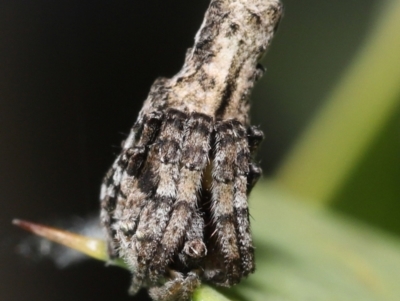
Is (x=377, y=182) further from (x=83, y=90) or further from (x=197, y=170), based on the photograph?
(x=83, y=90)

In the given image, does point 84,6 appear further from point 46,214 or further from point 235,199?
point 235,199

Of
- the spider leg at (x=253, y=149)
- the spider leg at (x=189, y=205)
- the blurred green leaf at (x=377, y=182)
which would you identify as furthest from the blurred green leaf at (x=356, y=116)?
the spider leg at (x=189, y=205)

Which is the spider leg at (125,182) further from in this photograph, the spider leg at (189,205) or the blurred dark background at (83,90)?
the blurred dark background at (83,90)

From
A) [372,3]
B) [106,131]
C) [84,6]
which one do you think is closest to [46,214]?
[106,131]

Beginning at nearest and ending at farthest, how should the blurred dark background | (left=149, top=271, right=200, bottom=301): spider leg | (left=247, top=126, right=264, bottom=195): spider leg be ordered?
(left=149, top=271, right=200, bottom=301): spider leg < (left=247, top=126, right=264, bottom=195): spider leg < the blurred dark background

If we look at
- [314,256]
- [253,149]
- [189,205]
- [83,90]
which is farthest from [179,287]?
[83,90]

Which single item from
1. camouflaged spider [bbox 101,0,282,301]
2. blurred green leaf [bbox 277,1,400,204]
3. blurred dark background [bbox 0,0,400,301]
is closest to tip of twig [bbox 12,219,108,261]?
camouflaged spider [bbox 101,0,282,301]

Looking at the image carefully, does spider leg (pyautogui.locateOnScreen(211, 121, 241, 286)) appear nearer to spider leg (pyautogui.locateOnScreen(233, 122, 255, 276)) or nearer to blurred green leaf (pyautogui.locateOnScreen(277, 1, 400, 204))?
spider leg (pyautogui.locateOnScreen(233, 122, 255, 276))
